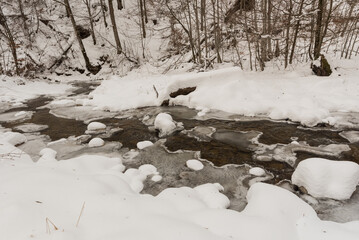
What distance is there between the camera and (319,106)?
18.1 ft

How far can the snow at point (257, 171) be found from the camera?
3471 millimetres

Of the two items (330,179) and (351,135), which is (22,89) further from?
(351,135)

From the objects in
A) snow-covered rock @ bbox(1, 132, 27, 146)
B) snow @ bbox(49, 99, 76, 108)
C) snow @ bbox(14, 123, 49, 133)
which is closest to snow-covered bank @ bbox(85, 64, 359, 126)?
snow @ bbox(49, 99, 76, 108)

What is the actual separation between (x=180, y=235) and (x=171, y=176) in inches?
64.9

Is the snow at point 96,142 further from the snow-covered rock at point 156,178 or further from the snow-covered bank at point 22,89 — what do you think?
the snow-covered bank at point 22,89

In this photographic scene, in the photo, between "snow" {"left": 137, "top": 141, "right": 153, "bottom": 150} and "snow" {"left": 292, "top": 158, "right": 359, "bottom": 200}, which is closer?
"snow" {"left": 292, "top": 158, "right": 359, "bottom": 200}

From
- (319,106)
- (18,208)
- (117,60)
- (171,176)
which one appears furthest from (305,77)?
(117,60)

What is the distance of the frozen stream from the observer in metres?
3.36

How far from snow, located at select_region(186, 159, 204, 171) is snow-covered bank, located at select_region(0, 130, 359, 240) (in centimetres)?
74

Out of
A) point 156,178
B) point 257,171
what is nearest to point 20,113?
point 156,178

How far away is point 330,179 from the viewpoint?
296 cm

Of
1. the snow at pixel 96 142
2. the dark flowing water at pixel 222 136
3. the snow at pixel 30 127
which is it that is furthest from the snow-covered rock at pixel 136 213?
the snow at pixel 30 127

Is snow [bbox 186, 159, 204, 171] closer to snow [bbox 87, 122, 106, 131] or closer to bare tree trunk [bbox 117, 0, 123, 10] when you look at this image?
snow [bbox 87, 122, 106, 131]

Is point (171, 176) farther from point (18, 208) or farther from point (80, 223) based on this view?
point (18, 208)
